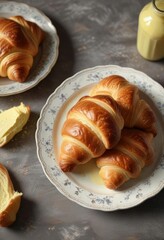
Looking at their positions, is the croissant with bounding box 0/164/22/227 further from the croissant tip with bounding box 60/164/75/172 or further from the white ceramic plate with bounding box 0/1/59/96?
the white ceramic plate with bounding box 0/1/59/96

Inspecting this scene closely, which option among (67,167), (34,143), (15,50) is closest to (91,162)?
(67,167)

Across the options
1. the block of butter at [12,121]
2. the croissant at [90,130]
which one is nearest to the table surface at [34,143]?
the block of butter at [12,121]

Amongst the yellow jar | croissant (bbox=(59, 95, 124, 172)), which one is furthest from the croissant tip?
the yellow jar

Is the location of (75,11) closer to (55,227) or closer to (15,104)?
(15,104)

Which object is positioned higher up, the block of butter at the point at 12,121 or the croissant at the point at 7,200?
the block of butter at the point at 12,121

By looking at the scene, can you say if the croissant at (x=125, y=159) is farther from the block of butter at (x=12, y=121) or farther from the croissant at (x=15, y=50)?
the croissant at (x=15, y=50)

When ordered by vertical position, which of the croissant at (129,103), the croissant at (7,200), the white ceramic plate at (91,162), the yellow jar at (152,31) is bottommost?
the croissant at (7,200)
